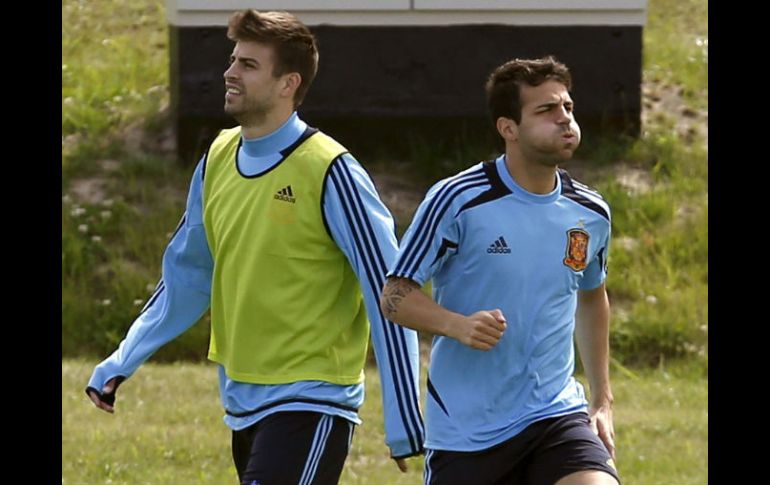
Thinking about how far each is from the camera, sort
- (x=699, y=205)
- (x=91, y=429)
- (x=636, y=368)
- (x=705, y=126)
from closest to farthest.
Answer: (x=91, y=429), (x=636, y=368), (x=699, y=205), (x=705, y=126)

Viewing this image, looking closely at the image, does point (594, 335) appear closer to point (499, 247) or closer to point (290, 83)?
point (499, 247)

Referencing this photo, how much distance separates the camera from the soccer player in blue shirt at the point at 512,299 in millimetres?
6359

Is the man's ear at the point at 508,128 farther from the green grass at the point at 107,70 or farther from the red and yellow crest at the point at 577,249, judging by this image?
the green grass at the point at 107,70

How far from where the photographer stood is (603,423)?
679cm

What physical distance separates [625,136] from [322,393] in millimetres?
11669

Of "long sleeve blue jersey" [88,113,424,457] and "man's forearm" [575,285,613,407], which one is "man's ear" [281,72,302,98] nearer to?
"long sleeve blue jersey" [88,113,424,457]

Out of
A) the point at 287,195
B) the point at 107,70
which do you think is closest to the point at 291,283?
the point at 287,195

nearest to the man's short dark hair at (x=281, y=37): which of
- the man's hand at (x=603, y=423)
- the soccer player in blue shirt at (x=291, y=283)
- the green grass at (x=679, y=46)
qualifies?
the soccer player in blue shirt at (x=291, y=283)

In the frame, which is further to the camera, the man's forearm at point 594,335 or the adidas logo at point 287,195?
the man's forearm at point 594,335

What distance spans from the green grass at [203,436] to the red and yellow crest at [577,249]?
11.8 ft

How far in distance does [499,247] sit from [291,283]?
738 millimetres

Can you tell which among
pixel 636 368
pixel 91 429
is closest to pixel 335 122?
pixel 636 368

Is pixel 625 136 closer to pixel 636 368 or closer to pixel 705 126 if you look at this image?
pixel 705 126

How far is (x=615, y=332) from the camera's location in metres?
15.2
